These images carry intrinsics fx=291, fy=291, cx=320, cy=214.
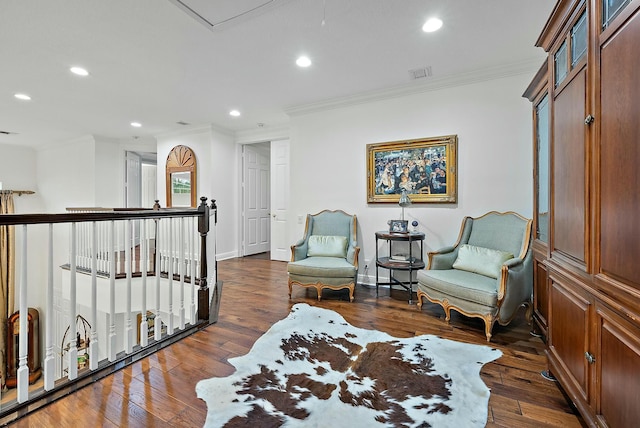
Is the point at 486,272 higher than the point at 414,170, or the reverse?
the point at 414,170

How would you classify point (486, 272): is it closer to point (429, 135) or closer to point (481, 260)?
point (481, 260)

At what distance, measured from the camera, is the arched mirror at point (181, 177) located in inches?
227

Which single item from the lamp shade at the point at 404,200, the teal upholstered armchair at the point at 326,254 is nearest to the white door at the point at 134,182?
the teal upholstered armchair at the point at 326,254

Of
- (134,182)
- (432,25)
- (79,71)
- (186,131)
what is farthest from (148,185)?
(432,25)

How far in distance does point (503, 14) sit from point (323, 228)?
2.87m

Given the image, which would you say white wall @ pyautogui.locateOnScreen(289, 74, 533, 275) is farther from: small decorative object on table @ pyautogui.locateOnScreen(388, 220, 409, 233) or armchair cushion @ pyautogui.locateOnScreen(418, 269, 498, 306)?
armchair cushion @ pyautogui.locateOnScreen(418, 269, 498, 306)

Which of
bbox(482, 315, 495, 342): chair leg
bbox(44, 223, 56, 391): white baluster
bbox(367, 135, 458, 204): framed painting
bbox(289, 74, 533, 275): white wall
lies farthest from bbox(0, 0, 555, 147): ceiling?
bbox(482, 315, 495, 342): chair leg

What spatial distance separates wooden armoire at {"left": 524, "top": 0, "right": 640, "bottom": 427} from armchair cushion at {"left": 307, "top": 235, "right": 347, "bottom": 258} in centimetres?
224

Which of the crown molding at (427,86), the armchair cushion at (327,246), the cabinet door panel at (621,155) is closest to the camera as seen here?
the cabinet door panel at (621,155)

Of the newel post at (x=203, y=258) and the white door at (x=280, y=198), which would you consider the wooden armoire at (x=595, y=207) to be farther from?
the white door at (x=280, y=198)

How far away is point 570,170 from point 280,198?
4.78 meters

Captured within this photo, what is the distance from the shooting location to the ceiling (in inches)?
89.0

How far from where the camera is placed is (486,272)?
271 centimetres

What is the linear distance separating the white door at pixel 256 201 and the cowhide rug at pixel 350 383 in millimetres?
4001
